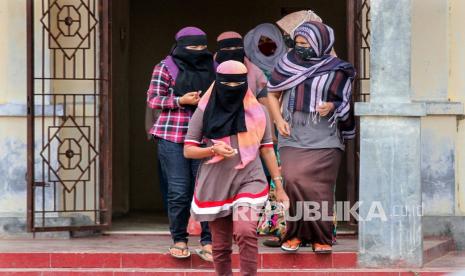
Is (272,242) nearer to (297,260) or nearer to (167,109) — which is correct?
(297,260)

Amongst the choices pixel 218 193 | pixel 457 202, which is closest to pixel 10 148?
pixel 218 193

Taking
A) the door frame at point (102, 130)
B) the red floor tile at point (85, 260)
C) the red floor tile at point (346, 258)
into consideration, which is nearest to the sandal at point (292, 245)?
the red floor tile at point (346, 258)

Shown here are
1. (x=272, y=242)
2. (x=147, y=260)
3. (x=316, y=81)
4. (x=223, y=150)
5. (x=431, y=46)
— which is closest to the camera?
(x=223, y=150)

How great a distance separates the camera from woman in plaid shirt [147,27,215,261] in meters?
8.63

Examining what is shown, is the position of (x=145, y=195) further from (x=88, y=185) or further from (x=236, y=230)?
(x=236, y=230)

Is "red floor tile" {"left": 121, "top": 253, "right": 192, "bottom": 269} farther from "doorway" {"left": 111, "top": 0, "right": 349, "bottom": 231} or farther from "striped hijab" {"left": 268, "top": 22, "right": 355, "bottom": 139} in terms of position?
"doorway" {"left": 111, "top": 0, "right": 349, "bottom": 231}

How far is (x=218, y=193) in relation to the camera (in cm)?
761

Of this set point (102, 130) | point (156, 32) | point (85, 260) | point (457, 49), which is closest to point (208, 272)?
point (85, 260)

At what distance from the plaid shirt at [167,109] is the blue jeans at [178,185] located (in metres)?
0.07

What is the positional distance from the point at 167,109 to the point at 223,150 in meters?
1.39

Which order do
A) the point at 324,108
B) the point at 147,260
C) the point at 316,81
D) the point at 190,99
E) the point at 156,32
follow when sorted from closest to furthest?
the point at 190,99
the point at 324,108
the point at 316,81
the point at 147,260
the point at 156,32

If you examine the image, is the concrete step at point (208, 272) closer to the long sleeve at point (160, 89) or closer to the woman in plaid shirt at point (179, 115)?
the woman in plaid shirt at point (179, 115)

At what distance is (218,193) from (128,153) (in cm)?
598

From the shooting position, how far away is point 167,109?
343 inches
